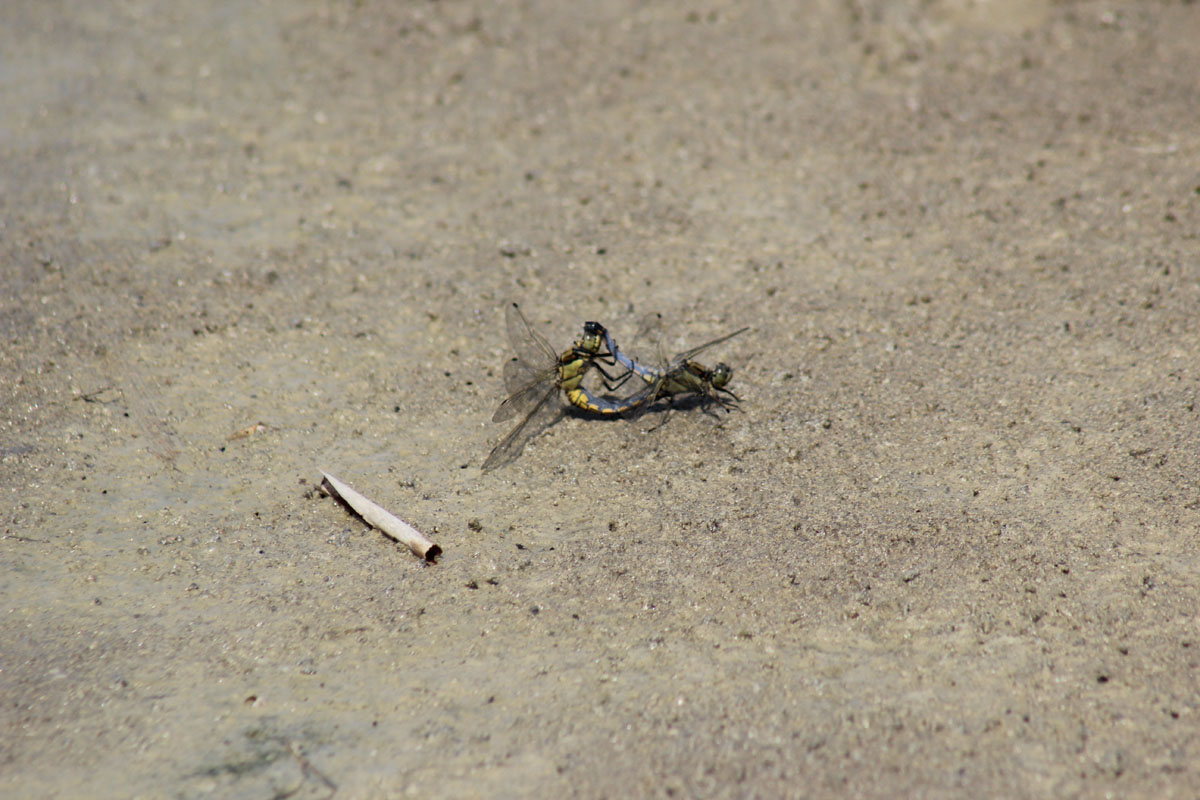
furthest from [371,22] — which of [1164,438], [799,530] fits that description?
[1164,438]

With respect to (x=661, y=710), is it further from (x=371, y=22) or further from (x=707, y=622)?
(x=371, y=22)

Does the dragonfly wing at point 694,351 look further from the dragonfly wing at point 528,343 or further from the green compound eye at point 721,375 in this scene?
the dragonfly wing at point 528,343

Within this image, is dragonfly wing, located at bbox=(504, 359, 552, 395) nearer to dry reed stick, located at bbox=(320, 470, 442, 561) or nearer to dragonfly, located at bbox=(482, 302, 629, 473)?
dragonfly, located at bbox=(482, 302, 629, 473)

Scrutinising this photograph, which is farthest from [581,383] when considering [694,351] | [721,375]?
[721,375]

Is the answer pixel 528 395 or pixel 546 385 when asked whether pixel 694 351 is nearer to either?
pixel 546 385

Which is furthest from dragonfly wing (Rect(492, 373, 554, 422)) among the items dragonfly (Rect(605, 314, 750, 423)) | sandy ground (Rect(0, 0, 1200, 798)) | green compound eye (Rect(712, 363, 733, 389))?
green compound eye (Rect(712, 363, 733, 389))

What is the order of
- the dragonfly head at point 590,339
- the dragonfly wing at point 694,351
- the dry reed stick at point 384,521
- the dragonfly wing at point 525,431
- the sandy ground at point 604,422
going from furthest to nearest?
the dragonfly wing at point 694,351 < the dragonfly head at point 590,339 < the dragonfly wing at point 525,431 < the dry reed stick at point 384,521 < the sandy ground at point 604,422

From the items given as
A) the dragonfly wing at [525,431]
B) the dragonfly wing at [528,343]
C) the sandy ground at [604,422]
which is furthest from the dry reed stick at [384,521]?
the dragonfly wing at [528,343]
